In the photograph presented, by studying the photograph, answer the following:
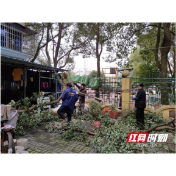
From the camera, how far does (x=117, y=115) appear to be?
297 inches

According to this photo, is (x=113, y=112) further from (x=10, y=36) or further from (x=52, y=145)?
(x=10, y=36)

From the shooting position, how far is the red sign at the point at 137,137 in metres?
3.80

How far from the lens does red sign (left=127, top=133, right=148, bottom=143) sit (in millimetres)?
3800

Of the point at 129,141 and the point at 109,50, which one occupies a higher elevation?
the point at 109,50

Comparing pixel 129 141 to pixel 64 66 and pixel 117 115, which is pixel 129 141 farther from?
pixel 64 66

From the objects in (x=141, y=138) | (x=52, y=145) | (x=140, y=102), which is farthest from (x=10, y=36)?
(x=141, y=138)

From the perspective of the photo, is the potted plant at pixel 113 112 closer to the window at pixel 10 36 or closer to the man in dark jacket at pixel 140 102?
the man in dark jacket at pixel 140 102

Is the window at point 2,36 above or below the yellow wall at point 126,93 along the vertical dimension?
above

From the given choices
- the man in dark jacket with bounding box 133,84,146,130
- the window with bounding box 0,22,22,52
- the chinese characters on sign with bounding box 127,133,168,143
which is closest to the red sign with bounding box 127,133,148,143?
the chinese characters on sign with bounding box 127,133,168,143

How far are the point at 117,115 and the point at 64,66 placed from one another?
13.3 metres

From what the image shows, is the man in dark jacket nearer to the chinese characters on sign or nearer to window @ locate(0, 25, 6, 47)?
the chinese characters on sign

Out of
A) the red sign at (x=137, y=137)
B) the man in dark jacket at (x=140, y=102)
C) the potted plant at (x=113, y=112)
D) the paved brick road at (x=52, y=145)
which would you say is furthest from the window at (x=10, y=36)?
the red sign at (x=137, y=137)

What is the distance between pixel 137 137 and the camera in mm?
3971
